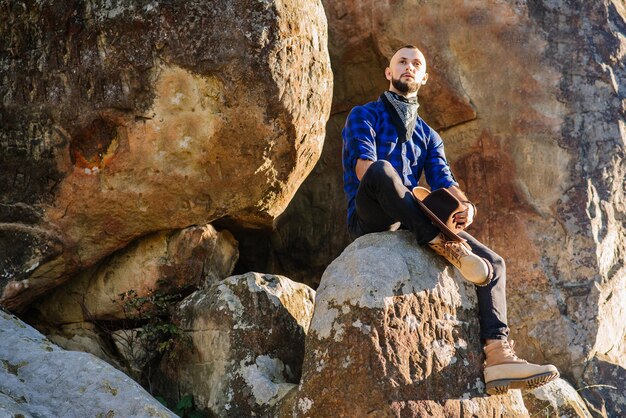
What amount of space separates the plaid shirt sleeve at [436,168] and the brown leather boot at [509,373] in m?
1.15

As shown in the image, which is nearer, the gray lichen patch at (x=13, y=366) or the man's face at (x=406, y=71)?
the gray lichen patch at (x=13, y=366)

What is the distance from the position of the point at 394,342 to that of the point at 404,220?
2.09 feet

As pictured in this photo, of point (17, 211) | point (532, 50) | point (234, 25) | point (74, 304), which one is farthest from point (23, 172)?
point (532, 50)

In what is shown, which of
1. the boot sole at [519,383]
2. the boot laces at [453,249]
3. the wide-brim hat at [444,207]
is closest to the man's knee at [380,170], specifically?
the wide-brim hat at [444,207]

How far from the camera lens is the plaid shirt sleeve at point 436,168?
5.34 m

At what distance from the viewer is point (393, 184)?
15.2 feet

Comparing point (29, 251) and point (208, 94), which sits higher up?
point (208, 94)

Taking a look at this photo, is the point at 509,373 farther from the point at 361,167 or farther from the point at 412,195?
the point at 361,167

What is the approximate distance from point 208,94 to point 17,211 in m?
1.34

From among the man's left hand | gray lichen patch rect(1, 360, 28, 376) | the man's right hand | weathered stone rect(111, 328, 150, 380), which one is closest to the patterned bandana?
the man's right hand

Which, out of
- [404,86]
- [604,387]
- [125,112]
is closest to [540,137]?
[404,86]

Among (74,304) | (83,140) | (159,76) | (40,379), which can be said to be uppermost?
(159,76)

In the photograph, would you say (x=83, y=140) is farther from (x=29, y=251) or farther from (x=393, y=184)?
(x=393, y=184)

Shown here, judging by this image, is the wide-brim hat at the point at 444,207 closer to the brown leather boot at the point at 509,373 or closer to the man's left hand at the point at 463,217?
the man's left hand at the point at 463,217
